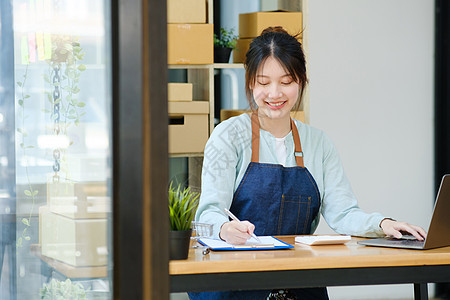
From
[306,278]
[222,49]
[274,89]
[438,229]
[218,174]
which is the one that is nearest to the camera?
[306,278]

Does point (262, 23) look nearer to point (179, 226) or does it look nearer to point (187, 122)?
point (187, 122)

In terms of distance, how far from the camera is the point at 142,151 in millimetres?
900

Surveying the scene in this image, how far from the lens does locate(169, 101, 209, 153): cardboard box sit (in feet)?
11.4

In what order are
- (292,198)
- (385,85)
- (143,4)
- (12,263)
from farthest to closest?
(385,85) → (292,198) → (12,263) → (143,4)

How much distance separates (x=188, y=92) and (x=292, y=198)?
137cm

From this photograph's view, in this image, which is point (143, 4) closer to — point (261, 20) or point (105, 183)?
point (105, 183)

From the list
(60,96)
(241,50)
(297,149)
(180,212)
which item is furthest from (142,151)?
(241,50)

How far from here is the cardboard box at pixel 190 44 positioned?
343 centimetres

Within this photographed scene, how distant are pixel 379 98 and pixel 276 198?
220cm

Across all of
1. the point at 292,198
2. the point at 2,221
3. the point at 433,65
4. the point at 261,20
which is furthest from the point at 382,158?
the point at 2,221

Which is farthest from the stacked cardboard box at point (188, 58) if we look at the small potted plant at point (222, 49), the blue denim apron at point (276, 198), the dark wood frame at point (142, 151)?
the dark wood frame at point (142, 151)

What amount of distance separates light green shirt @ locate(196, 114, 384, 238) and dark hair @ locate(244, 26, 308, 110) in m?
0.19

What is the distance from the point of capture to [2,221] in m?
1.40

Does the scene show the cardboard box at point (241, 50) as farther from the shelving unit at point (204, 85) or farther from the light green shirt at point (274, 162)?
the light green shirt at point (274, 162)
